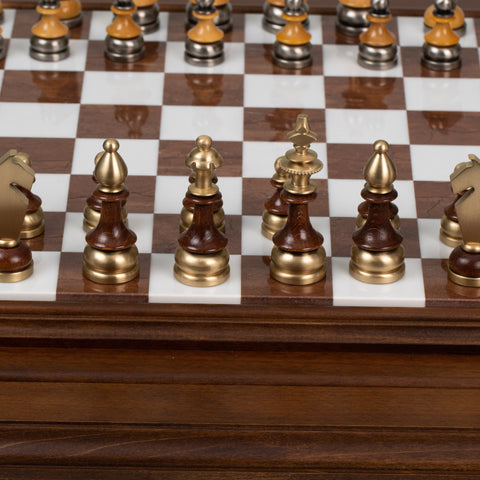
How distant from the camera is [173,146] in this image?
1.94 meters

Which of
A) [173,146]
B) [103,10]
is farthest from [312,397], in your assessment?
[103,10]

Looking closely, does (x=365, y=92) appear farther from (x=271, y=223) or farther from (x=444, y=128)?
(x=271, y=223)

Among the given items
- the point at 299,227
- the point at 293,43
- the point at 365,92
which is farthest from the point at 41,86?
the point at 299,227

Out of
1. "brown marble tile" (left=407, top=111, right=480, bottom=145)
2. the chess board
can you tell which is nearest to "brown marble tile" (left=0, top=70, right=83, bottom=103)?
the chess board

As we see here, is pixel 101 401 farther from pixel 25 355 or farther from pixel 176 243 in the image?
pixel 176 243

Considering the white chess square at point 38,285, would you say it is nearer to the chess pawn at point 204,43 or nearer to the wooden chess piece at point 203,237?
the wooden chess piece at point 203,237

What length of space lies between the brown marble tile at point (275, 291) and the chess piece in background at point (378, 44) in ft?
2.02

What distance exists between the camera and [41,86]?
2.09 metres

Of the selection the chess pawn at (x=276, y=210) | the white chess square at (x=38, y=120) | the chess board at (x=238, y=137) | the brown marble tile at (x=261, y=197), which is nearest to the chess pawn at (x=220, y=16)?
the chess board at (x=238, y=137)

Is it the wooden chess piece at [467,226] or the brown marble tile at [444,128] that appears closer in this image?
the wooden chess piece at [467,226]

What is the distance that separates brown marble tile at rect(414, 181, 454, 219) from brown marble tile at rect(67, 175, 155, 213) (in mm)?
418

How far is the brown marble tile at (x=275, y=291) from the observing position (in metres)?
1.60

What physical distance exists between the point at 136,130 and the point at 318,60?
0.42 metres

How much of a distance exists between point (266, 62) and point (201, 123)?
25cm
